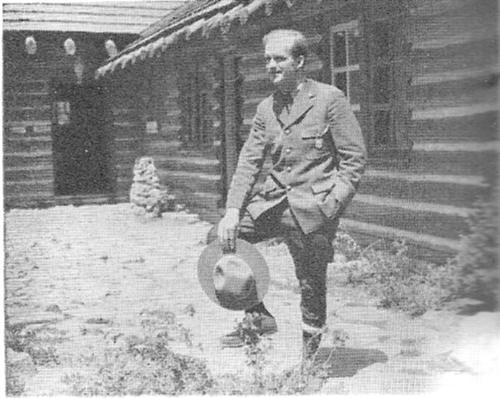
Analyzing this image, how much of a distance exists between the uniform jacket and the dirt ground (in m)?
0.80

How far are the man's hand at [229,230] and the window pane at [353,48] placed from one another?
2.75 metres

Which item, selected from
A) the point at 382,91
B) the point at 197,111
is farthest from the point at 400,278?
the point at 197,111

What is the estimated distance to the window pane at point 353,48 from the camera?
5.76 m

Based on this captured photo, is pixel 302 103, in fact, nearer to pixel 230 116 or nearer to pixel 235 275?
pixel 235 275

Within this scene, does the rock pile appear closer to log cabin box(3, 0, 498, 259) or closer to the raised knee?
log cabin box(3, 0, 498, 259)

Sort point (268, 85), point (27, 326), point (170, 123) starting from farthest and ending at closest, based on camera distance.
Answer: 1. point (170, 123)
2. point (268, 85)
3. point (27, 326)

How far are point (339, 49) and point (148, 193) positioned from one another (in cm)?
339

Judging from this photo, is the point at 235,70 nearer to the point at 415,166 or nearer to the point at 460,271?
the point at 415,166

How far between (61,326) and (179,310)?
76cm

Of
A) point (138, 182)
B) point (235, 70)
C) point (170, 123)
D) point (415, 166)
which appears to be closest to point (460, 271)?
point (415, 166)

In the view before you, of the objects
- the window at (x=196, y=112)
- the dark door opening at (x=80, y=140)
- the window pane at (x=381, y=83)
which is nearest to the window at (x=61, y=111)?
the dark door opening at (x=80, y=140)

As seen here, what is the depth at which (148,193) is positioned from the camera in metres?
8.40

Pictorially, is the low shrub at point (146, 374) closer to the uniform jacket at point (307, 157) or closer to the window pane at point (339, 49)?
the uniform jacket at point (307, 157)

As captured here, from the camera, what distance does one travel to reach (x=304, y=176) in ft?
11.4
